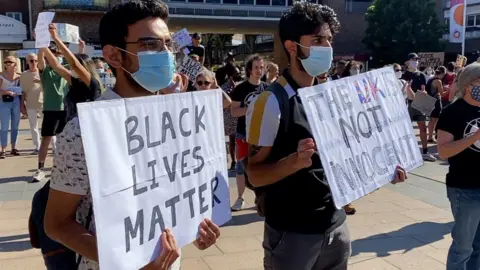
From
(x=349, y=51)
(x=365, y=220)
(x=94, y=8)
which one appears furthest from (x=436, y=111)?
(x=349, y=51)

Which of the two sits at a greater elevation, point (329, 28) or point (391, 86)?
point (329, 28)

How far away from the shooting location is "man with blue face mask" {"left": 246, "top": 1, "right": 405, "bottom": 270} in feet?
8.30

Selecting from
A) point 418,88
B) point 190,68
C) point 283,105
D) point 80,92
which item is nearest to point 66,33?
point 190,68

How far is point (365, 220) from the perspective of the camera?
600cm

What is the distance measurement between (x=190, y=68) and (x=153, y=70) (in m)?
4.93

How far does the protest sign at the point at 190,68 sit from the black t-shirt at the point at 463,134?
3841 mm

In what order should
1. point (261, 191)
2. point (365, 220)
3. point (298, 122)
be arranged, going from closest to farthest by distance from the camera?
point (298, 122) < point (261, 191) < point (365, 220)

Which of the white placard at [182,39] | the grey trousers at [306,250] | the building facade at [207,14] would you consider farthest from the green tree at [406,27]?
the grey trousers at [306,250]

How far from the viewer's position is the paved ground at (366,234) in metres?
4.68

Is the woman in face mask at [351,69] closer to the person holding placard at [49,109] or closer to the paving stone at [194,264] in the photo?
the person holding placard at [49,109]

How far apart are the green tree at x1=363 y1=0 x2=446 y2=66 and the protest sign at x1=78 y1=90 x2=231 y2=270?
40031mm

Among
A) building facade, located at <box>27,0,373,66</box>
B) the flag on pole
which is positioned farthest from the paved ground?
building facade, located at <box>27,0,373,66</box>

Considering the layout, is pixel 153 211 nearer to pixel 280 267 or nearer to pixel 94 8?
pixel 280 267

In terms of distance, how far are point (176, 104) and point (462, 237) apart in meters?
2.58
